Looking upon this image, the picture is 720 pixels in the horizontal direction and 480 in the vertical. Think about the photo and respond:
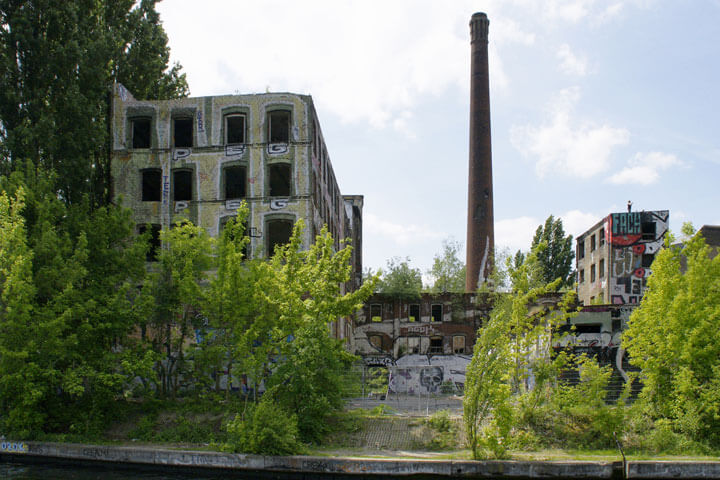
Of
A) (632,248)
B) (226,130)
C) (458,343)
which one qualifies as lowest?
→ (458,343)

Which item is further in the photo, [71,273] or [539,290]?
[71,273]

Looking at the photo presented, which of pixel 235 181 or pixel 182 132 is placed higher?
pixel 182 132

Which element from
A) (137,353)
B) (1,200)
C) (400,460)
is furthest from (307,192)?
(400,460)

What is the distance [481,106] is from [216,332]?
116 feet

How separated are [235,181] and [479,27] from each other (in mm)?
30965

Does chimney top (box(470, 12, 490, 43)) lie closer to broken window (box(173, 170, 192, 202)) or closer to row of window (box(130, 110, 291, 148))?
row of window (box(130, 110, 291, 148))

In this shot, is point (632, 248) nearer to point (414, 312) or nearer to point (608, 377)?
point (414, 312)

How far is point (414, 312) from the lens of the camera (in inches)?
1721

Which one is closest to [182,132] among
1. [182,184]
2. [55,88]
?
[182,184]

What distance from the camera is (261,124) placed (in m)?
29.0

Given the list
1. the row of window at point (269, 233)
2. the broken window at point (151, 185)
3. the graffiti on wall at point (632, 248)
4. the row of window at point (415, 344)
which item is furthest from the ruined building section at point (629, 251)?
the broken window at point (151, 185)

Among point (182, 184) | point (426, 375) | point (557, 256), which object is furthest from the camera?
point (557, 256)

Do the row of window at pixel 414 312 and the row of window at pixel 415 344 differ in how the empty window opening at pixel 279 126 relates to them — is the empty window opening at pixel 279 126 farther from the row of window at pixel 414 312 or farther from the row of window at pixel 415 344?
the row of window at pixel 415 344

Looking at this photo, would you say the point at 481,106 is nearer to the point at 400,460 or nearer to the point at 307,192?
the point at 307,192
